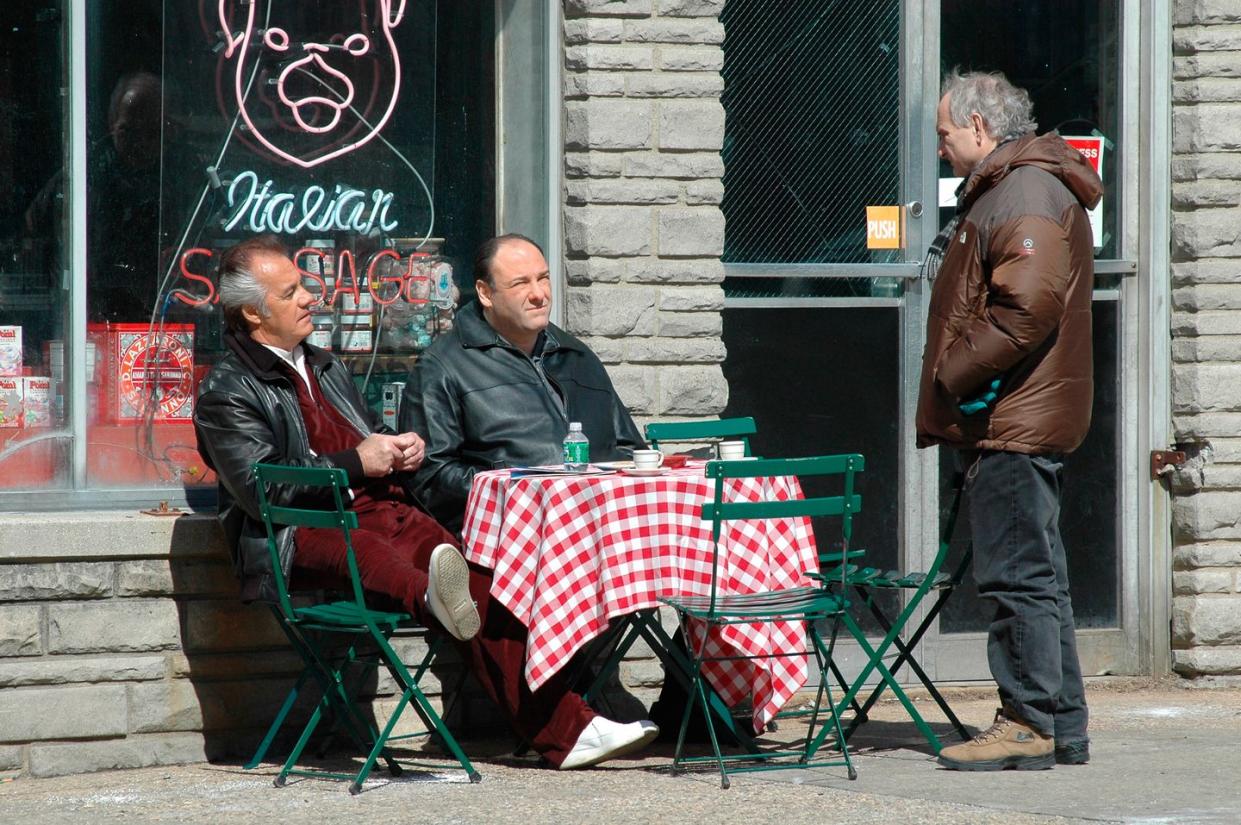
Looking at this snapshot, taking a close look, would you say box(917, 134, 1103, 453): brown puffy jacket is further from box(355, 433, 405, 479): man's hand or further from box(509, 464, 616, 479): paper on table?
box(355, 433, 405, 479): man's hand

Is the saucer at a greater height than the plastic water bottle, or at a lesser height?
lesser

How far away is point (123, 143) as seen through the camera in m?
6.83

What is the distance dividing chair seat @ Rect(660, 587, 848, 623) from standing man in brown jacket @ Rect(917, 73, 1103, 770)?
53 cm

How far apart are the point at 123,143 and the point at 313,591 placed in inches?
75.7

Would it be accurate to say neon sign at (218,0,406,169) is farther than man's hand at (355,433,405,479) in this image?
Yes

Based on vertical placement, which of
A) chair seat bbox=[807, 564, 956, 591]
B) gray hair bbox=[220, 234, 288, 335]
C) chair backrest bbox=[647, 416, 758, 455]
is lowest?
chair seat bbox=[807, 564, 956, 591]

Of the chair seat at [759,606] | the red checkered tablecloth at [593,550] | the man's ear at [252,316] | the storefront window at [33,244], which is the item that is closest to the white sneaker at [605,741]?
the red checkered tablecloth at [593,550]

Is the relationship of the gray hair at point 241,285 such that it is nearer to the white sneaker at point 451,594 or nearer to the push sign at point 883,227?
the white sneaker at point 451,594

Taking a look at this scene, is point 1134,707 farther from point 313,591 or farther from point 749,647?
point 313,591

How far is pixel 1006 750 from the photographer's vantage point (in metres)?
5.72

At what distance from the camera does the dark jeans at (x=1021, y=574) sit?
5715 mm

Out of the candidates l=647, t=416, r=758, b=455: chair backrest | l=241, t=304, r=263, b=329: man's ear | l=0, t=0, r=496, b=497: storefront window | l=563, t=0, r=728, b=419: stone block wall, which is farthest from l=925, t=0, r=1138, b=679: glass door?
l=241, t=304, r=263, b=329: man's ear

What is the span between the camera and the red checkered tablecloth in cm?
563

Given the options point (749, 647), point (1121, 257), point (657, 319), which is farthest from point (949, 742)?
point (1121, 257)
